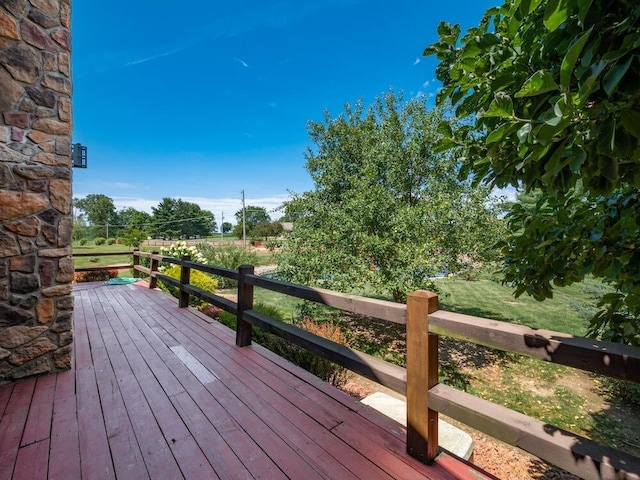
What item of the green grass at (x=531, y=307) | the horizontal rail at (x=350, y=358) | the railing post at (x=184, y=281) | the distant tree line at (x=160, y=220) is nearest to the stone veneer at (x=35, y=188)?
the horizontal rail at (x=350, y=358)

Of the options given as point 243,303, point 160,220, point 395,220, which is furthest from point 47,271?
point 160,220

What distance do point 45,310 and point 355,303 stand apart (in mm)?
2903

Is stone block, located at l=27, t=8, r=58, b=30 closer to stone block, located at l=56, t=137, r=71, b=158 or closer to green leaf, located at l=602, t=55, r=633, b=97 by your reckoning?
stone block, located at l=56, t=137, r=71, b=158

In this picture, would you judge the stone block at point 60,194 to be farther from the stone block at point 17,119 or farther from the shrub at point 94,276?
the shrub at point 94,276

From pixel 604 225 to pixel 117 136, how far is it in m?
26.9

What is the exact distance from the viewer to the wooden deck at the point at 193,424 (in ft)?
5.32

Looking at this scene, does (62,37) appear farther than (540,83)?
Yes

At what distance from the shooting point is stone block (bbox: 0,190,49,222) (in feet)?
8.52

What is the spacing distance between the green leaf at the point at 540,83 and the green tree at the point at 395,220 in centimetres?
502

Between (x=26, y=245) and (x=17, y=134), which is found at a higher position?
(x=17, y=134)

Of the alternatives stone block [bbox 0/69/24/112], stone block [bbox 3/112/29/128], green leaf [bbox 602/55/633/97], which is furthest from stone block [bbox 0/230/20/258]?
Answer: green leaf [bbox 602/55/633/97]

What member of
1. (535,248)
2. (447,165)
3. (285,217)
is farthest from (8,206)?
(447,165)

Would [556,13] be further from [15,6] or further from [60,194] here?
[15,6]

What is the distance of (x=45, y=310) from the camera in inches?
110
